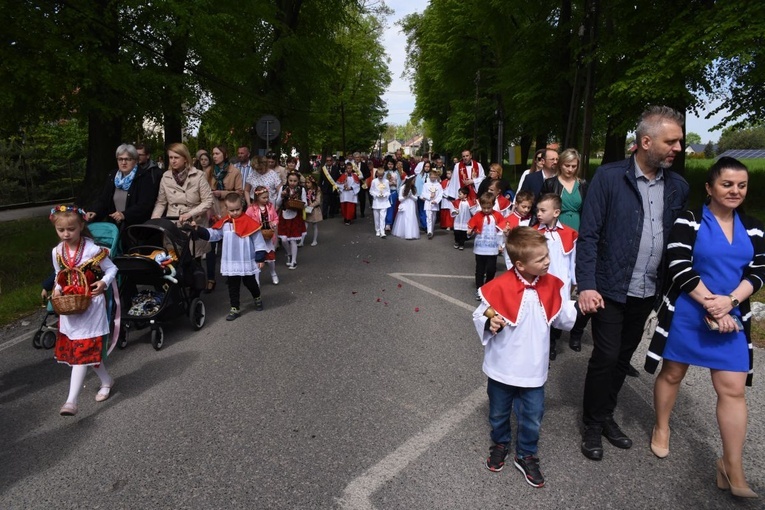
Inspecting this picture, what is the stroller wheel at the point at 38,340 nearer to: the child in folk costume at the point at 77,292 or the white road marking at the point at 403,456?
the child in folk costume at the point at 77,292

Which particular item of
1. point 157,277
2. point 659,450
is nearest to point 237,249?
point 157,277

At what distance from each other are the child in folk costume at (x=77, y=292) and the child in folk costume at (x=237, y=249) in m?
2.36

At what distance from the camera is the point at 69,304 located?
13.5 ft

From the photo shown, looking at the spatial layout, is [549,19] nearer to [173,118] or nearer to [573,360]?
[173,118]

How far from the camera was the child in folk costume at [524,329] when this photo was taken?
126 inches

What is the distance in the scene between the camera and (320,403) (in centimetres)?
434

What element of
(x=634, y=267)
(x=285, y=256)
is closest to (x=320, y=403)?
(x=634, y=267)

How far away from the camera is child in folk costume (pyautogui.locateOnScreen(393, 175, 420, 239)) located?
1427 centimetres

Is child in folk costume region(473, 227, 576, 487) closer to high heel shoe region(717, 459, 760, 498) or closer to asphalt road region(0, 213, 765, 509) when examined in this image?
asphalt road region(0, 213, 765, 509)

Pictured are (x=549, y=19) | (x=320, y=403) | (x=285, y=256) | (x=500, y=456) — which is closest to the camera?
(x=500, y=456)

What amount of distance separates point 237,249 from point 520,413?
4660mm

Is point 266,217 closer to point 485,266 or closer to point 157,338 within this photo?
point 157,338

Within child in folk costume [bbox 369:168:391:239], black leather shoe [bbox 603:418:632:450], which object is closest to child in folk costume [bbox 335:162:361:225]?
child in folk costume [bbox 369:168:391:239]

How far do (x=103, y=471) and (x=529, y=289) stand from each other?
9.54 feet
